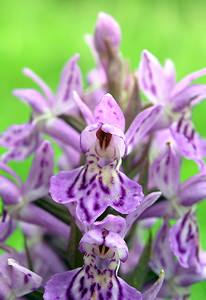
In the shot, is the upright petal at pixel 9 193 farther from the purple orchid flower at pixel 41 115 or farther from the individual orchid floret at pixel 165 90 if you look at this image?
the individual orchid floret at pixel 165 90

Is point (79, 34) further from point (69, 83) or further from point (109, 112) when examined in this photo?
point (109, 112)

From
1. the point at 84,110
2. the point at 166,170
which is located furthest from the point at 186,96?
the point at 84,110

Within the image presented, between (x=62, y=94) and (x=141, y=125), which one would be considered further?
(x=62, y=94)

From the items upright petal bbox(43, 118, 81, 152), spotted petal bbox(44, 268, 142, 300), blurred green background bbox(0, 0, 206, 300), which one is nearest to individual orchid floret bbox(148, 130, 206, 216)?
upright petal bbox(43, 118, 81, 152)

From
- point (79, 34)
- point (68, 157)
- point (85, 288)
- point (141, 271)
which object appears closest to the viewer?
point (85, 288)

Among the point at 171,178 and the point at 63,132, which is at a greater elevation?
the point at 63,132

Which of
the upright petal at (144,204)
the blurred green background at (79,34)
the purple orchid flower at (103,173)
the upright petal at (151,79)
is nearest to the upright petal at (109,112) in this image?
the purple orchid flower at (103,173)

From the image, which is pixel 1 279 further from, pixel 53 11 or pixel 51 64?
pixel 53 11
